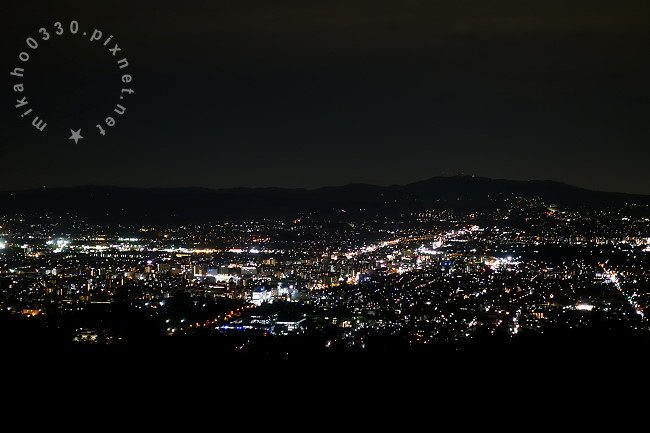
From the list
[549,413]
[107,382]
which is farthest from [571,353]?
[107,382]

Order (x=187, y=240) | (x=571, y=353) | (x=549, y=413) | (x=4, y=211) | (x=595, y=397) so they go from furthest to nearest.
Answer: (x=4, y=211) < (x=187, y=240) < (x=571, y=353) < (x=595, y=397) < (x=549, y=413)

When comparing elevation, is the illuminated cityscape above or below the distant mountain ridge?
below

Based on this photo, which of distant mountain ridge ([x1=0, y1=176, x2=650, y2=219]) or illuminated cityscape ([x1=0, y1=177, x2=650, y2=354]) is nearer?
illuminated cityscape ([x1=0, y1=177, x2=650, y2=354])

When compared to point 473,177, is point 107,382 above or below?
below

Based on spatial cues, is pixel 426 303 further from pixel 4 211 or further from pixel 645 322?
pixel 4 211

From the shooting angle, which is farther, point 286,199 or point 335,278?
point 286,199

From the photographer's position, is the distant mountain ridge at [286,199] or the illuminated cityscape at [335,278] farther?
the distant mountain ridge at [286,199]

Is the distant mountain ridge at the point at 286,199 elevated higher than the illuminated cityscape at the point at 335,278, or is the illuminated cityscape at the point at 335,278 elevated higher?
the distant mountain ridge at the point at 286,199

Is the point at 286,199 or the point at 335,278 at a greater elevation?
the point at 286,199
